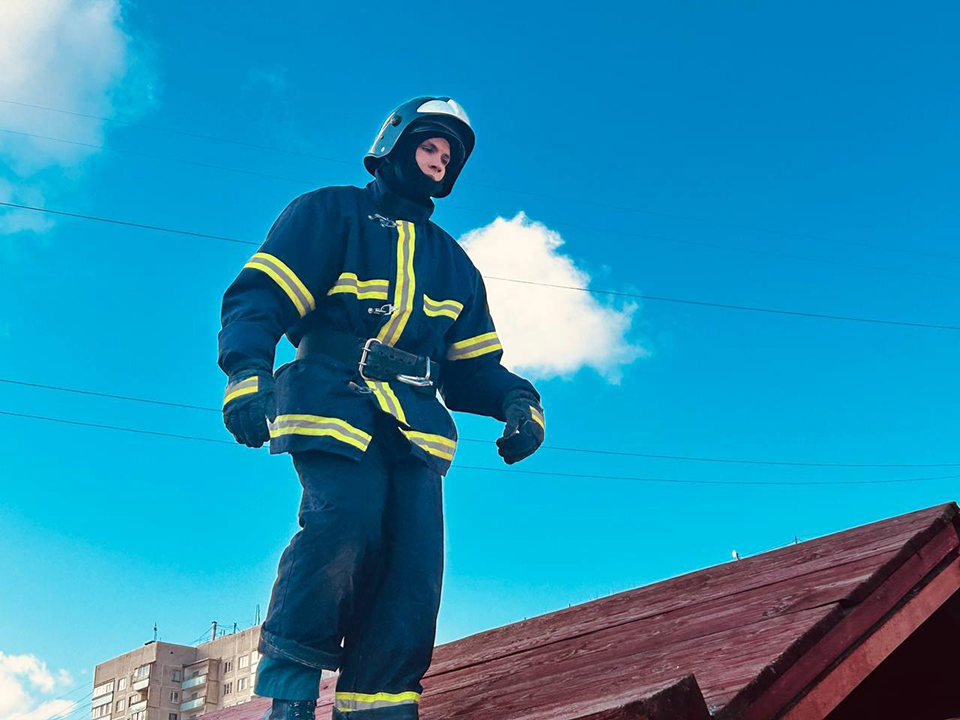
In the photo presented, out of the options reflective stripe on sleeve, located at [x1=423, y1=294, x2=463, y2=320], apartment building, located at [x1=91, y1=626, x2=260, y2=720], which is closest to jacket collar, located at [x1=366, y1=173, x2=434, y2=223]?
reflective stripe on sleeve, located at [x1=423, y1=294, x2=463, y2=320]

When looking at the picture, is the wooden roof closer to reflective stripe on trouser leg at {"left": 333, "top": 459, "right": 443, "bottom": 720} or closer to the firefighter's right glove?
reflective stripe on trouser leg at {"left": 333, "top": 459, "right": 443, "bottom": 720}

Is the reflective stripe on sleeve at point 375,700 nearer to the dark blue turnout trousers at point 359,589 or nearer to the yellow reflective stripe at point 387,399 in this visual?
the dark blue turnout trousers at point 359,589

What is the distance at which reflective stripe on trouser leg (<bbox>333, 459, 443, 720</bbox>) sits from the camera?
3578 mm

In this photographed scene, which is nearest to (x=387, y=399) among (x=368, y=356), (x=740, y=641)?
(x=368, y=356)

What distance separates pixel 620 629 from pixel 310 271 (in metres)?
1.94

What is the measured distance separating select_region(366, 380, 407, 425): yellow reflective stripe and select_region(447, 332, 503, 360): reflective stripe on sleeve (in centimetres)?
66

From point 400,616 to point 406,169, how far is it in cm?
181

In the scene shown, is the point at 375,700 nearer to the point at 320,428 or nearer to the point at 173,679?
the point at 320,428

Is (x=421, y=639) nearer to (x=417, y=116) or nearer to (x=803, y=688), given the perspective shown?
(x=803, y=688)

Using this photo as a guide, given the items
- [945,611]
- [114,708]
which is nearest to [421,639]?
[945,611]

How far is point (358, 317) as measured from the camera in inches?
159

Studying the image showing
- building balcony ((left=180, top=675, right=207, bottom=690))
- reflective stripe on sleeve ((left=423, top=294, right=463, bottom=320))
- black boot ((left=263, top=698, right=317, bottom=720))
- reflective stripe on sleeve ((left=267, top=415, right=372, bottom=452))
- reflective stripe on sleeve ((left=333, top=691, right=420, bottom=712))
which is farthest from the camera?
building balcony ((left=180, top=675, right=207, bottom=690))

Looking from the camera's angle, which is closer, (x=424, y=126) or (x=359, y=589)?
(x=359, y=589)

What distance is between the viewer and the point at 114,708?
5562 cm
